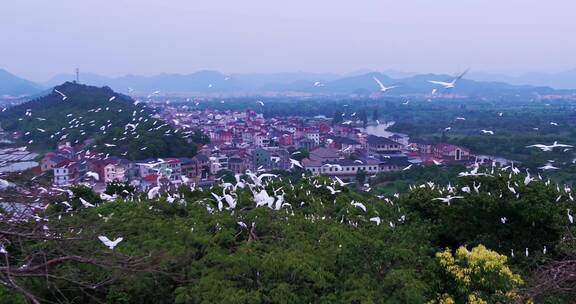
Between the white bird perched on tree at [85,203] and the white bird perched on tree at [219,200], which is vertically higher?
the white bird perched on tree at [219,200]

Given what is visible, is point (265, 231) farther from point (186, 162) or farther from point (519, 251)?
point (186, 162)

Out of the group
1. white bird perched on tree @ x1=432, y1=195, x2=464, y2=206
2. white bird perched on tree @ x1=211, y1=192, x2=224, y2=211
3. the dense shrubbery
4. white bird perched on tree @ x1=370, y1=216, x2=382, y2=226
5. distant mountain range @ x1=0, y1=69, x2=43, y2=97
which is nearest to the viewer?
the dense shrubbery

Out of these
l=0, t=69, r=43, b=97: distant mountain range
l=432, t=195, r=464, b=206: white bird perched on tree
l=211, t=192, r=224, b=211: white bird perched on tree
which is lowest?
l=211, t=192, r=224, b=211: white bird perched on tree

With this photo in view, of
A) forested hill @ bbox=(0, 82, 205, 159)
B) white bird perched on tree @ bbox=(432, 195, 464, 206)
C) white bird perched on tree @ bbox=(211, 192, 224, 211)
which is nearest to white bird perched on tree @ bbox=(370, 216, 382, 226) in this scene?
white bird perched on tree @ bbox=(432, 195, 464, 206)

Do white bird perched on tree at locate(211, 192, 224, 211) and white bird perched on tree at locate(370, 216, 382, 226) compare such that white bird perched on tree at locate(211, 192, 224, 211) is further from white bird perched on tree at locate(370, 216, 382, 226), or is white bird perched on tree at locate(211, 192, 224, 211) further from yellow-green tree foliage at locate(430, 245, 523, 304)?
yellow-green tree foliage at locate(430, 245, 523, 304)

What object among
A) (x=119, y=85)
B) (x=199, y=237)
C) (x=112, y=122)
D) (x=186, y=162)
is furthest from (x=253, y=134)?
(x=119, y=85)

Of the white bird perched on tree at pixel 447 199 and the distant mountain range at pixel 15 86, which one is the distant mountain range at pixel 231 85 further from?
the white bird perched on tree at pixel 447 199

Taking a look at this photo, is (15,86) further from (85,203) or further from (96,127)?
(85,203)

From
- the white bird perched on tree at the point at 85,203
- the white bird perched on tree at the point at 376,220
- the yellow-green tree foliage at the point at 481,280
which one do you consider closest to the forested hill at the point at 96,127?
the white bird perched on tree at the point at 85,203

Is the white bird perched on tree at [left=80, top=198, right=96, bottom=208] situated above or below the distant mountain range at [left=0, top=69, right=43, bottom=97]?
below

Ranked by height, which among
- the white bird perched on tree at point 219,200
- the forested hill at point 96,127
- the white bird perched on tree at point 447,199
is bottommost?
the forested hill at point 96,127
